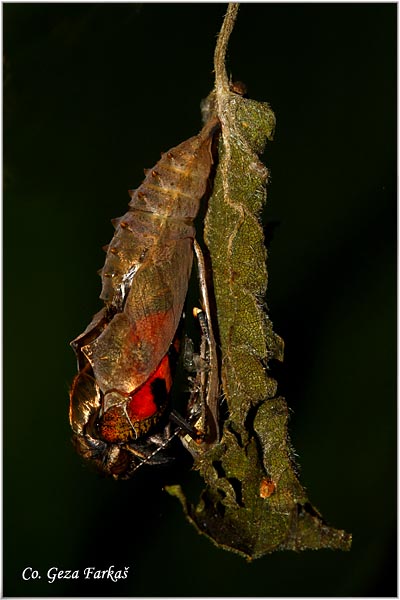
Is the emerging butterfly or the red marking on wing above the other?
the emerging butterfly

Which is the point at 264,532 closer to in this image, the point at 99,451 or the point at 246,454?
the point at 246,454

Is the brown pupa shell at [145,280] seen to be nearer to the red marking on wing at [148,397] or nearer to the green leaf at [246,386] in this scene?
the red marking on wing at [148,397]

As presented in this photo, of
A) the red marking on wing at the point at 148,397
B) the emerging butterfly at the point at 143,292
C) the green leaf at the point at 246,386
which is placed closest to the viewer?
the green leaf at the point at 246,386

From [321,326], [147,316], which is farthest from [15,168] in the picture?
[321,326]

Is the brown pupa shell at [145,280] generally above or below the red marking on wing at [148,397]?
above

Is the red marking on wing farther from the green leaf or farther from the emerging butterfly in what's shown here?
the green leaf

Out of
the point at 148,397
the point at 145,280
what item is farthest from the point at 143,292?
the point at 148,397

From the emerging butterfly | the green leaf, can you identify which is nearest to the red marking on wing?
the emerging butterfly

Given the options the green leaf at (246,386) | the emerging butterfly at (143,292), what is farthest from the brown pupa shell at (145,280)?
the green leaf at (246,386)
